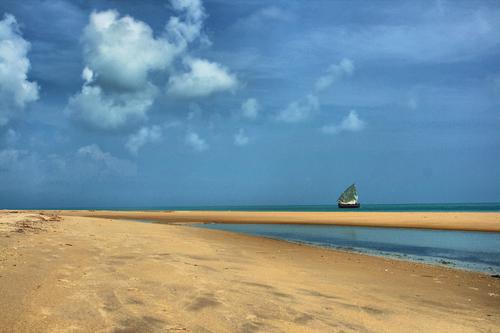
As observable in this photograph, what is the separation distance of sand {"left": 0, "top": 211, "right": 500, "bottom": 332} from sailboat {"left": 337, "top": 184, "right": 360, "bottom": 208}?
138002 millimetres

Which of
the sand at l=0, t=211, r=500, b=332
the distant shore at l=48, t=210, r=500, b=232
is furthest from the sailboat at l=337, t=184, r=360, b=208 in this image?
the sand at l=0, t=211, r=500, b=332

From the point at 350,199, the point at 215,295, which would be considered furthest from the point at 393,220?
the point at 350,199

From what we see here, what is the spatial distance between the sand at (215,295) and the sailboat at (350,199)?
453 ft

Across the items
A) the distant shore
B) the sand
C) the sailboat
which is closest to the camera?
the sand

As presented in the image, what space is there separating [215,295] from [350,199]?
14763cm

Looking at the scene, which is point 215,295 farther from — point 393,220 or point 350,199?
point 350,199

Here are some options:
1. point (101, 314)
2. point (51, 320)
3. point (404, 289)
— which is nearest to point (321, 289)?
point (404, 289)

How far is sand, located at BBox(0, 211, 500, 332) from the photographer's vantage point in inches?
260

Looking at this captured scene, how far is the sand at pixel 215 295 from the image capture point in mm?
6601

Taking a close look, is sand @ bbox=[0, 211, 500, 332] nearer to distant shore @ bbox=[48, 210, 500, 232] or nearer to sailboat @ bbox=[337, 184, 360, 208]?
distant shore @ bbox=[48, 210, 500, 232]

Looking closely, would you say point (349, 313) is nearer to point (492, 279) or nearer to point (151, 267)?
point (151, 267)

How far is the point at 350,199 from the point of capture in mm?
150250

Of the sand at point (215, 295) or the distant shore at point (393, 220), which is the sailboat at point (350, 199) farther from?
the sand at point (215, 295)

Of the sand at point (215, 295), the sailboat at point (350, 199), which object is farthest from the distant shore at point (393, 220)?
the sailboat at point (350, 199)
